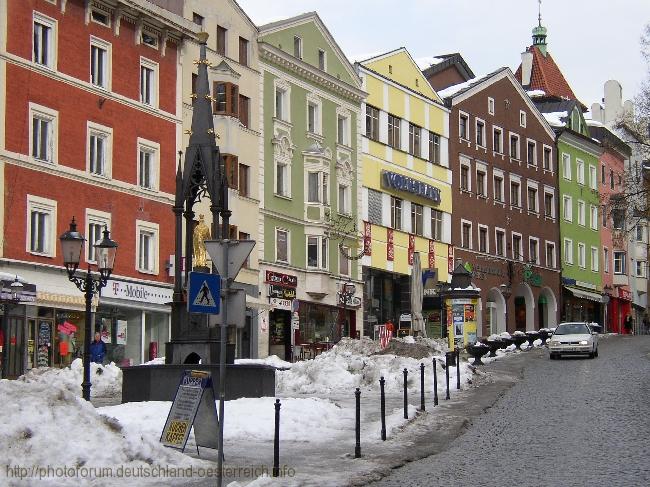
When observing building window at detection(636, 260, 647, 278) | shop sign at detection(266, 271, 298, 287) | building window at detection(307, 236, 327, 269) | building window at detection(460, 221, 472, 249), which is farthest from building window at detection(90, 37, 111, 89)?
building window at detection(636, 260, 647, 278)

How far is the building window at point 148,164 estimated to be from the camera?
142 feet

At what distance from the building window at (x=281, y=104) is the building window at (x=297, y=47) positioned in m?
1.89

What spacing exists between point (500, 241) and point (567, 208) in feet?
33.5

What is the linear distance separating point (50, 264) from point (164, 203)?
6850mm

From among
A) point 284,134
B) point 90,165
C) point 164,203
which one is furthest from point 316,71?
point 90,165

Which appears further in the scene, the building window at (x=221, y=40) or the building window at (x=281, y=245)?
the building window at (x=281, y=245)

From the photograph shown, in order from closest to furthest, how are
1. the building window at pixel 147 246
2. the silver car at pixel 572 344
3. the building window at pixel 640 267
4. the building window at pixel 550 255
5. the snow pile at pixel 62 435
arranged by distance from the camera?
the snow pile at pixel 62 435, the building window at pixel 147 246, the silver car at pixel 572 344, the building window at pixel 550 255, the building window at pixel 640 267

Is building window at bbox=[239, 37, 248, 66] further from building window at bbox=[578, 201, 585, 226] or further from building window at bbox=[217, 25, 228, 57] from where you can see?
building window at bbox=[578, 201, 585, 226]

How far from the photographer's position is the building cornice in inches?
1996

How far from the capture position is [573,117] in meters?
83.0

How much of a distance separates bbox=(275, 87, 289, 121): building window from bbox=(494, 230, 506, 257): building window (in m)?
23.1

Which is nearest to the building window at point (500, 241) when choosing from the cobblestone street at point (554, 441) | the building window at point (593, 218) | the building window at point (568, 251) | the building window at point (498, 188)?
the building window at point (498, 188)

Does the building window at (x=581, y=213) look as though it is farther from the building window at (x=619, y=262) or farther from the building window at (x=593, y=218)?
the building window at (x=619, y=262)

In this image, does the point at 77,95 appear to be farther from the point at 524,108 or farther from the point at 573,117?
the point at 573,117
